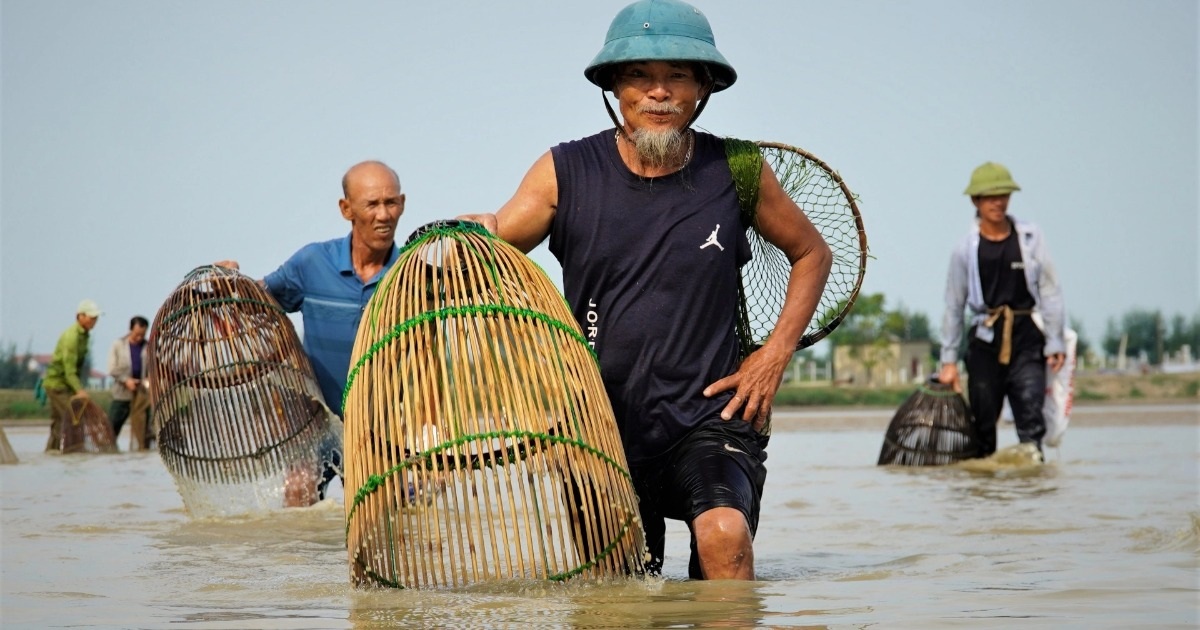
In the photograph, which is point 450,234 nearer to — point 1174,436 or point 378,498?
point 378,498

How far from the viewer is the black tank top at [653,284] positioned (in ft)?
14.9

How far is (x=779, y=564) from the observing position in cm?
629

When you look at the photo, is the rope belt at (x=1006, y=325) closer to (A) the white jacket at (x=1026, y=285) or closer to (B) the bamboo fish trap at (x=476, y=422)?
(A) the white jacket at (x=1026, y=285)

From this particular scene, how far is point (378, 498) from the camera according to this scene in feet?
13.6

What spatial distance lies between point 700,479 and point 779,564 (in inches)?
81.0

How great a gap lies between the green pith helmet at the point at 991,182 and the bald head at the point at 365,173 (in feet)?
15.4

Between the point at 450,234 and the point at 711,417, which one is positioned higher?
the point at 450,234

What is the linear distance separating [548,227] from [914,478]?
272 inches

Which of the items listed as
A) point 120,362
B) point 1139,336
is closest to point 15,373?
point 120,362

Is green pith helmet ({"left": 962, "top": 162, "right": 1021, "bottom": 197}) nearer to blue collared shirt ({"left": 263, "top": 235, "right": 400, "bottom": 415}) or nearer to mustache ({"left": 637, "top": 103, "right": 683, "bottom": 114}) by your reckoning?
blue collared shirt ({"left": 263, "top": 235, "right": 400, "bottom": 415})

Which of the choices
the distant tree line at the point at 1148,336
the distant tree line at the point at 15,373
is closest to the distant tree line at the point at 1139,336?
the distant tree line at the point at 1148,336

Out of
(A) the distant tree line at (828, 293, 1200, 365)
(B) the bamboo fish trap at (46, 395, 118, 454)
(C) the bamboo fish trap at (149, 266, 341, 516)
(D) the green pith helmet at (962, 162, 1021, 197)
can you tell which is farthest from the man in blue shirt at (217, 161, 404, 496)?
(A) the distant tree line at (828, 293, 1200, 365)

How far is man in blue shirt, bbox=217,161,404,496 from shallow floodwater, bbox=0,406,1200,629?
894 mm

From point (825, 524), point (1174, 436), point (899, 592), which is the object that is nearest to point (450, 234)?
point (899, 592)
